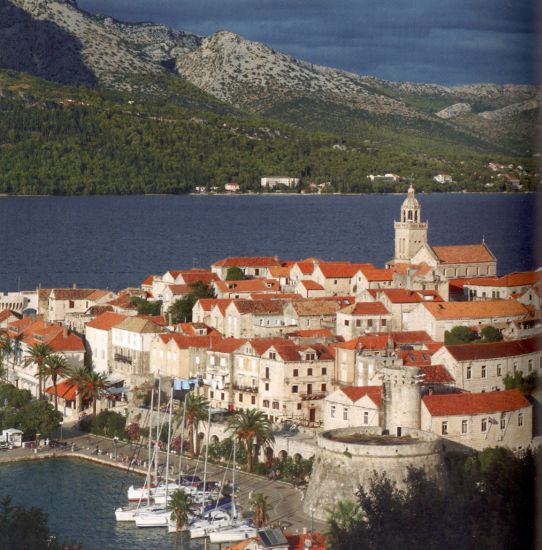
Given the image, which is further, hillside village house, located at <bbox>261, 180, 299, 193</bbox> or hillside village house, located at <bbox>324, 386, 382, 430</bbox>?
hillside village house, located at <bbox>261, 180, 299, 193</bbox>

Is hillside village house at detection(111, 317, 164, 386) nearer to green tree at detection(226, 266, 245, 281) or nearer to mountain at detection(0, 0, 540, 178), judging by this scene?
green tree at detection(226, 266, 245, 281)

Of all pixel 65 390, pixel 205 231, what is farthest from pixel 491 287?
pixel 205 231

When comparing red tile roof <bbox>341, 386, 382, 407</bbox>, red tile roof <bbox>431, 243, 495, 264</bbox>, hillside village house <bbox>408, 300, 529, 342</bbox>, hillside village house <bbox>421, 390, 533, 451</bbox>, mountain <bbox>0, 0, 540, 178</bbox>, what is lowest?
hillside village house <bbox>421, 390, 533, 451</bbox>

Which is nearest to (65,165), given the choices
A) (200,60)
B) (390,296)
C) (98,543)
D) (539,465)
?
(200,60)

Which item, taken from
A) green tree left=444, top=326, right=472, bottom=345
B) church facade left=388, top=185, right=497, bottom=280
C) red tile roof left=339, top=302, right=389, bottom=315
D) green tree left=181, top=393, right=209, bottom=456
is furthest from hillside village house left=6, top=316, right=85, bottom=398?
green tree left=444, top=326, right=472, bottom=345

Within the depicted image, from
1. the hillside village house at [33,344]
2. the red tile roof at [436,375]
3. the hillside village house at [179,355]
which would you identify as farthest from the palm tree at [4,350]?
the red tile roof at [436,375]

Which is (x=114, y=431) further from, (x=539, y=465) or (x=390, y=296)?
(x=539, y=465)

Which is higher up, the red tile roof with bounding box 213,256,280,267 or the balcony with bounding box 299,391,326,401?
the red tile roof with bounding box 213,256,280,267
